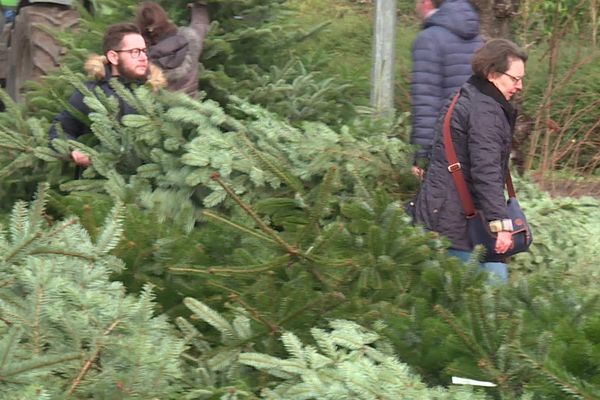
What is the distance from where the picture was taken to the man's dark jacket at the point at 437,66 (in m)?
5.19

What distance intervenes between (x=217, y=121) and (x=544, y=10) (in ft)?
24.9

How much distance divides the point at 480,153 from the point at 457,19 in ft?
3.52

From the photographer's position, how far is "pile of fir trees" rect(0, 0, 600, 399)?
8.73 feet

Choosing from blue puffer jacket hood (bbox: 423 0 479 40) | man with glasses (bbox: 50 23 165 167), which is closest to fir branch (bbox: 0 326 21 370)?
man with glasses (bbox: 50 23 165 167)

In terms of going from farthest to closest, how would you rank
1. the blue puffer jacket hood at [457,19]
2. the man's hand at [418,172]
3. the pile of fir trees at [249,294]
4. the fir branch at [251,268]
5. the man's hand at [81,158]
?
the blue puffer jacket hood at [457,19]
the man's hand at [418,172]
the man's hand at [81,158]
the fir branch at [251,268]
the pile of fir trees at [249,294]

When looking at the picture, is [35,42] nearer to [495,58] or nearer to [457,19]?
[457,19]

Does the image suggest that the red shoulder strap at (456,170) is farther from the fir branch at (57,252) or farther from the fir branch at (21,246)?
the fir branch at (21,246)

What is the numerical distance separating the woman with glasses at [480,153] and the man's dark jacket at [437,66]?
553mm

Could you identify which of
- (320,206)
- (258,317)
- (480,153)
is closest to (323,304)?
(258,317)

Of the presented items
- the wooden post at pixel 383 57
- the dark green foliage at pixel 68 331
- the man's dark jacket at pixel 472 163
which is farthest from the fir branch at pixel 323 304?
the wooden post at pixel 383 57

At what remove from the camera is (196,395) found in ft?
9.53

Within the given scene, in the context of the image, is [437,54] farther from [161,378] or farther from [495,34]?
[161,378]

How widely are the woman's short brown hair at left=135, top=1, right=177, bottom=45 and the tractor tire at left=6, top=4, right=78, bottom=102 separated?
2.53 m

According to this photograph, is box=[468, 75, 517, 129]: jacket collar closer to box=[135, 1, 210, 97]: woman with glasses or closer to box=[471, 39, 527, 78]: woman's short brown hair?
box=[471, 39, 527, 78]: woman's short brown hair
